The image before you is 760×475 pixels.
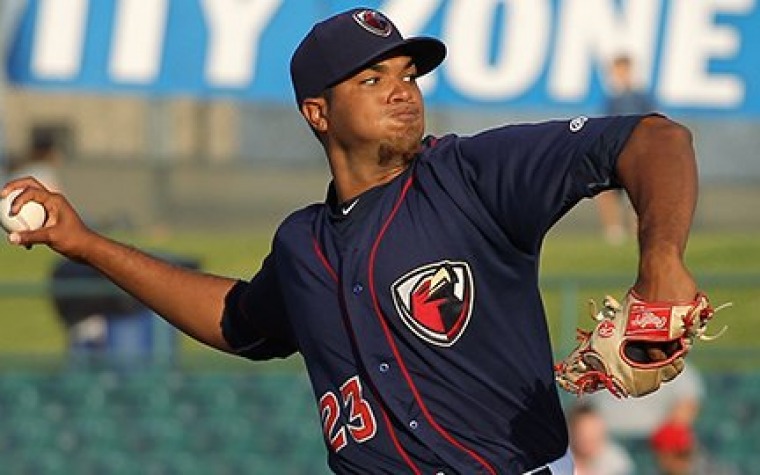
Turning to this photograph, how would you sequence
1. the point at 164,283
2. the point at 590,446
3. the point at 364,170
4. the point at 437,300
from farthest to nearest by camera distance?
the point at 590,446
the point at 164,283
the point at 364,170
the point at 437,300

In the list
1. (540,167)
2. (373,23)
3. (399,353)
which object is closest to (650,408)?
(399,353)

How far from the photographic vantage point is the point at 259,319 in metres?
4.36

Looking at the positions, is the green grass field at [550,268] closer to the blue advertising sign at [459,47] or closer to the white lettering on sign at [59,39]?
the blue advertising sign at [459,47]

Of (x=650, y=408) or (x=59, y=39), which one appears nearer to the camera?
(x=650, y=408)

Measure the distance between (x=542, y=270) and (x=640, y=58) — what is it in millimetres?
1714

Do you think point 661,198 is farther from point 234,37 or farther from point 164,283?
point 234,37

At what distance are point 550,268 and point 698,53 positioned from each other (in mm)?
1971

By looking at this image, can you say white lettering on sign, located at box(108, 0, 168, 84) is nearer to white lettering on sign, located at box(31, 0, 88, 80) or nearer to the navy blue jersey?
white lettering on sign, located at box(31, 0, 88, 80)

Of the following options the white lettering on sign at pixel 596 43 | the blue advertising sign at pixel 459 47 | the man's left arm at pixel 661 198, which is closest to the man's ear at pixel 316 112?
the man's left arm at pixel 661 198

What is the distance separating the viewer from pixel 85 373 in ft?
32.6

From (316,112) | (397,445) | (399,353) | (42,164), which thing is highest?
(316,112)

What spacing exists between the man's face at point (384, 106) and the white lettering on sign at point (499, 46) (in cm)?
1006

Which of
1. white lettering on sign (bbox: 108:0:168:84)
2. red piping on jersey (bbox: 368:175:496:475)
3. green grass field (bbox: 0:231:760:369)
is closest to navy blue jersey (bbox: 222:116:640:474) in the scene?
red piping on jersey (bbox: 368:175:496:475)

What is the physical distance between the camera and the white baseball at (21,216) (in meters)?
4.19
